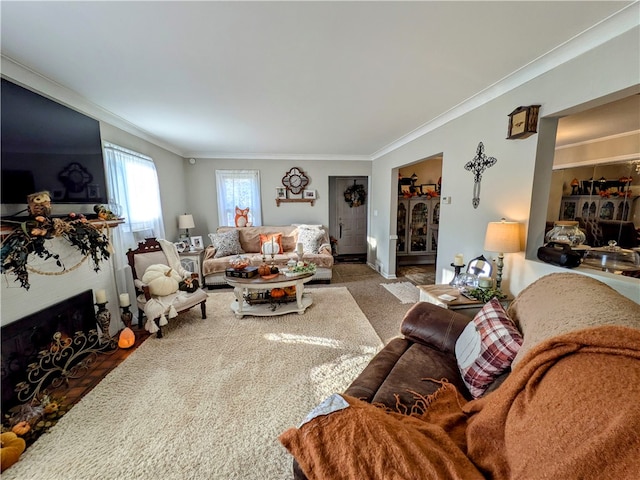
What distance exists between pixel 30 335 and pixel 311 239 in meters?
3.47

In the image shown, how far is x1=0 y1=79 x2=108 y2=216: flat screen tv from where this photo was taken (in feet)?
5.37

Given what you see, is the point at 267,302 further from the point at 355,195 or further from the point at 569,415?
the point at 355,195

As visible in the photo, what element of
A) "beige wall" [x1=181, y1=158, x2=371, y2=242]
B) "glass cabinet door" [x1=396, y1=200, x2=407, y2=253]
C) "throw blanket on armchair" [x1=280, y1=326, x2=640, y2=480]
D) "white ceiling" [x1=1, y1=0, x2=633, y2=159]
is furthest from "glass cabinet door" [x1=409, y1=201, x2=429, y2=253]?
"throw blanket on armchair" [x1=280, y1=326, x2=640, y2=480]

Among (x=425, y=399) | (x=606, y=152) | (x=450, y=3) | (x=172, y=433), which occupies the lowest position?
(x=172, y=433)

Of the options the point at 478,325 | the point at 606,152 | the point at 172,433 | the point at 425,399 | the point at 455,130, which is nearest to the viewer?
the point at 425,399

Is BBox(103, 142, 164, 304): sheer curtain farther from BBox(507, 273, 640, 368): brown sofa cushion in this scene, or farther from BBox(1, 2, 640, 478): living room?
BBox(507, 273, 640, 368): brown sofa cushion

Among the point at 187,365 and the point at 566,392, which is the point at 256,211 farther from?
the point at 566,392

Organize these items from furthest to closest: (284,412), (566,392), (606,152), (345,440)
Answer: (606,152) → (284,412) → (345,440) → (566,392)

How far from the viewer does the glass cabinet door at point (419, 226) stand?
5.39 m

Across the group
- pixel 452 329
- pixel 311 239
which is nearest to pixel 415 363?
pixel 452 329

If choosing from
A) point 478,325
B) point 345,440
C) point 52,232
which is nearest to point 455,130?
point 478,325

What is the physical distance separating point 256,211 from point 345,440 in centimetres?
478

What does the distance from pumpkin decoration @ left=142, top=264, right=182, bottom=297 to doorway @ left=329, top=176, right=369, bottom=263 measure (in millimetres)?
4033

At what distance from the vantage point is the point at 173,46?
156 cm
